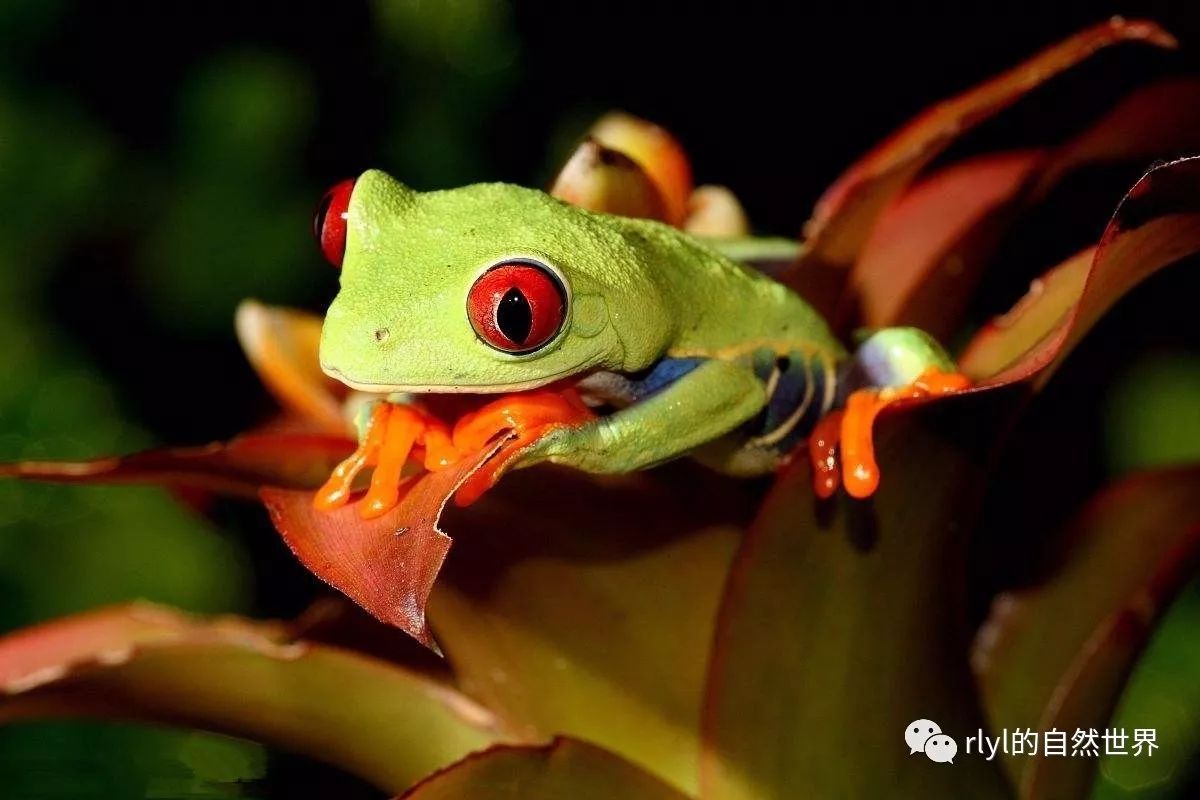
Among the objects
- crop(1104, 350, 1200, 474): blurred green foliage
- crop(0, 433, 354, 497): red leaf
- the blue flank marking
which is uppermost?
crop(1104, 350, 1200, 474): blurred green foliage

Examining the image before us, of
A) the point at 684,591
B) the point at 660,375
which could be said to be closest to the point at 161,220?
the point at 660,375

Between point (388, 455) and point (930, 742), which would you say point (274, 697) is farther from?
point (930, 742)

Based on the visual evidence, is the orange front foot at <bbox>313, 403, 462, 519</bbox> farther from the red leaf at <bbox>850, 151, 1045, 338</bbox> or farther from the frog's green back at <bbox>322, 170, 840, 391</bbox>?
the red leaf at <bbox>850, 151, 1045, 338</bbox>

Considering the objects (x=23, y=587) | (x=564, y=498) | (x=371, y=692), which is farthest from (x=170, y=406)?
(x=564, y=498)

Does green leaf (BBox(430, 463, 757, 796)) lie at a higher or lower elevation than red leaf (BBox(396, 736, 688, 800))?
higher

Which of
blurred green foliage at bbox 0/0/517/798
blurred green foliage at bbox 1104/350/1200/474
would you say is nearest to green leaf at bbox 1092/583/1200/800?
blurred green foliage at bbox 1104/350/1200/474

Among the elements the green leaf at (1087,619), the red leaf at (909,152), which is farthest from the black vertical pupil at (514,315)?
the green leaf at (1087,619)
